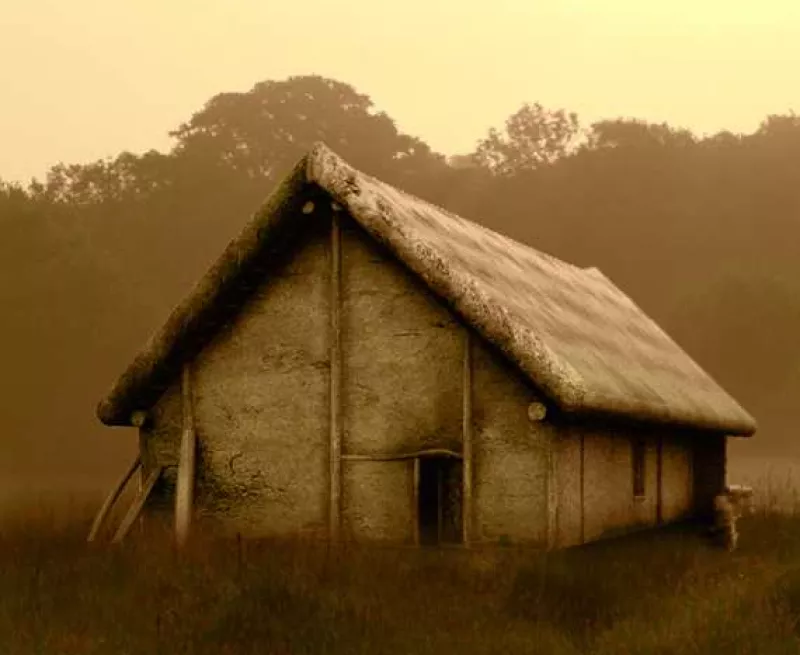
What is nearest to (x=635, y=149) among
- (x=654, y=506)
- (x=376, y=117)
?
(x=376, y=117)

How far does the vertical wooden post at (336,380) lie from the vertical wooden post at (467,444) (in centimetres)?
135

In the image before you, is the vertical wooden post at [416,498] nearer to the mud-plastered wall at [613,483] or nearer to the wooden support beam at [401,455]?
the wooden support beam at [401,455]

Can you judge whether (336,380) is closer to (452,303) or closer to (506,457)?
(452,303)

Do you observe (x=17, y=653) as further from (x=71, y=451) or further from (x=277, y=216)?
(x=71, y=451)

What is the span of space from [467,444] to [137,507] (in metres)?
3.79

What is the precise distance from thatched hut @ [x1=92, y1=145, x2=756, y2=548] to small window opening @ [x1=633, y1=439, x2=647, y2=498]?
1.37 m

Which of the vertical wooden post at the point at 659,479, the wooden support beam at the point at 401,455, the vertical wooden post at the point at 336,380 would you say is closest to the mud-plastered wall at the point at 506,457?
the wooden support beam at the point at 401,455

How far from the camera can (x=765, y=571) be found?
1240 cm

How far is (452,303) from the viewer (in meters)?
12.3

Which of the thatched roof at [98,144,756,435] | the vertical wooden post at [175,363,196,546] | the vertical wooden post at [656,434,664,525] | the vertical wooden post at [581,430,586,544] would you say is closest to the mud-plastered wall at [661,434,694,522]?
the vertical wooden post at [656,434,664,525]

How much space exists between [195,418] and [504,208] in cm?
4224

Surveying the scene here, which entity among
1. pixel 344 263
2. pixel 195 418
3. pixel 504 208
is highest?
pixel 504 208

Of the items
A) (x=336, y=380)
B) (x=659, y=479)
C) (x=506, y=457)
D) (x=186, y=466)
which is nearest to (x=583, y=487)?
(x=506, y=457)

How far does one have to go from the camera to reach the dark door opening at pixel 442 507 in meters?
12.8
